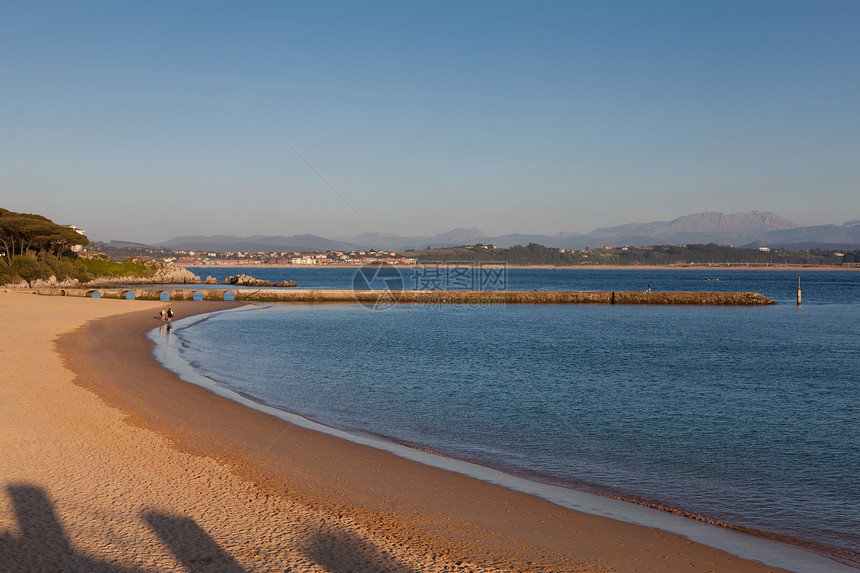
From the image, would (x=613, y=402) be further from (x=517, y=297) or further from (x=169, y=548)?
(x=517, y=297)

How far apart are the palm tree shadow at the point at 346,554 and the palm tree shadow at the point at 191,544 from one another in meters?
0.88

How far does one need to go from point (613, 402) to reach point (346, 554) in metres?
12.8

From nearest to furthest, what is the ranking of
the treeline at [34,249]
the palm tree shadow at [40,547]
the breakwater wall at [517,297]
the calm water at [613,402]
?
the palm tree shadow at [40,547] → the calm water at [613,402] → the treeline at [34,249] → the breakwater wall at [517,297]

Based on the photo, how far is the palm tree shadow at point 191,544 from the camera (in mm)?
6023

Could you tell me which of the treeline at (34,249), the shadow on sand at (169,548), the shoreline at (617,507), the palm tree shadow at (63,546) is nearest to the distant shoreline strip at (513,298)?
the treeline at (34,249)

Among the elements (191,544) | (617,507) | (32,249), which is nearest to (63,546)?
(191,544)

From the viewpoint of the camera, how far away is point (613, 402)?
17484mm

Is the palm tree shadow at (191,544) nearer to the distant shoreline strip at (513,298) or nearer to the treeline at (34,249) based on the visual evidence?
the distant shoreline strip at (513,298)

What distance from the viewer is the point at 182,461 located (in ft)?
32.7

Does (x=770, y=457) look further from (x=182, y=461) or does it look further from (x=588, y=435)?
(x=182, y=461)

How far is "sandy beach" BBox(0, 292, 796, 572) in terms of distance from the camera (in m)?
6.38

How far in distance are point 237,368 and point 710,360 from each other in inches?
852

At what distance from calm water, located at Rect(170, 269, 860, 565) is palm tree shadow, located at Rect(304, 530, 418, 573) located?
4400 millimetres

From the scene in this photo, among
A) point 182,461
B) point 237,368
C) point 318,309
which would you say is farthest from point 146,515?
point 318,309
